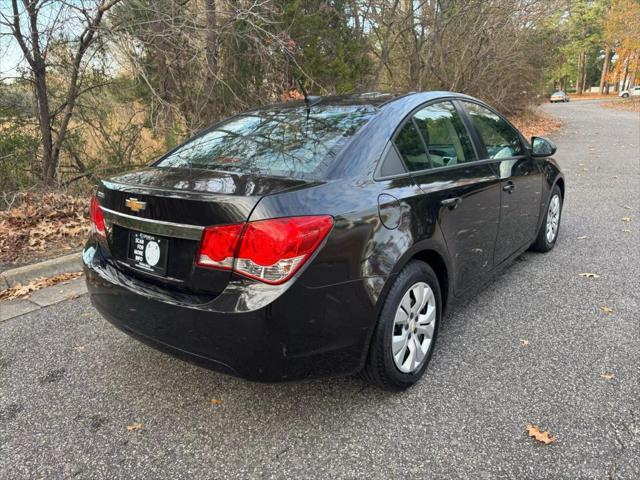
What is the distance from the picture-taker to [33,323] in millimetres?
3514

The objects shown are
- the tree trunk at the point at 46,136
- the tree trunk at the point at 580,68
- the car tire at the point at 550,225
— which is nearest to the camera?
the car tire at the point at 550,225

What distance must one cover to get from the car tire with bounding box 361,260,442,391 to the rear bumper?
0.31 ft

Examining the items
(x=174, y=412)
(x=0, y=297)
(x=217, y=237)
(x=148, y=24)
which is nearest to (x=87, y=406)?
(x=174, y=412)

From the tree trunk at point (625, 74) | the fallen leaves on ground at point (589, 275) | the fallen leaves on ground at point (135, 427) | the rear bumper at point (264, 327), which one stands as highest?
the tree trunk at point (625, 74)

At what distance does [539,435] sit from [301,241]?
1421 millimetres

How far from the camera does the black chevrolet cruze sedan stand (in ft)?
6.53

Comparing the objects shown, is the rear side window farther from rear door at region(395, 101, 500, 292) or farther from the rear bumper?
the rear bumper

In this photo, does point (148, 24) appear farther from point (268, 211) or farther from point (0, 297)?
point (268, 211)

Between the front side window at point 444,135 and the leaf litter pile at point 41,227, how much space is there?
371cm

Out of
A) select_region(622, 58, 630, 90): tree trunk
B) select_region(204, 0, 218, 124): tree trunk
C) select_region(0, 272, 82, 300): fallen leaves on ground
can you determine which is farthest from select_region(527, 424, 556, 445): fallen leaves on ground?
select_region(622, 58, 630, 90): tree trunk

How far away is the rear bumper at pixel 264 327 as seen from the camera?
1.98 metres

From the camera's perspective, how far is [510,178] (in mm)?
3564

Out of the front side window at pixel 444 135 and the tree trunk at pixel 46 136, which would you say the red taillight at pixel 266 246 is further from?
the tree trunk at pixel 46 136

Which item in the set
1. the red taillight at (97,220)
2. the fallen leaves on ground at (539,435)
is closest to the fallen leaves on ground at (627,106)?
the fallen leaves on ground at (539,435)
